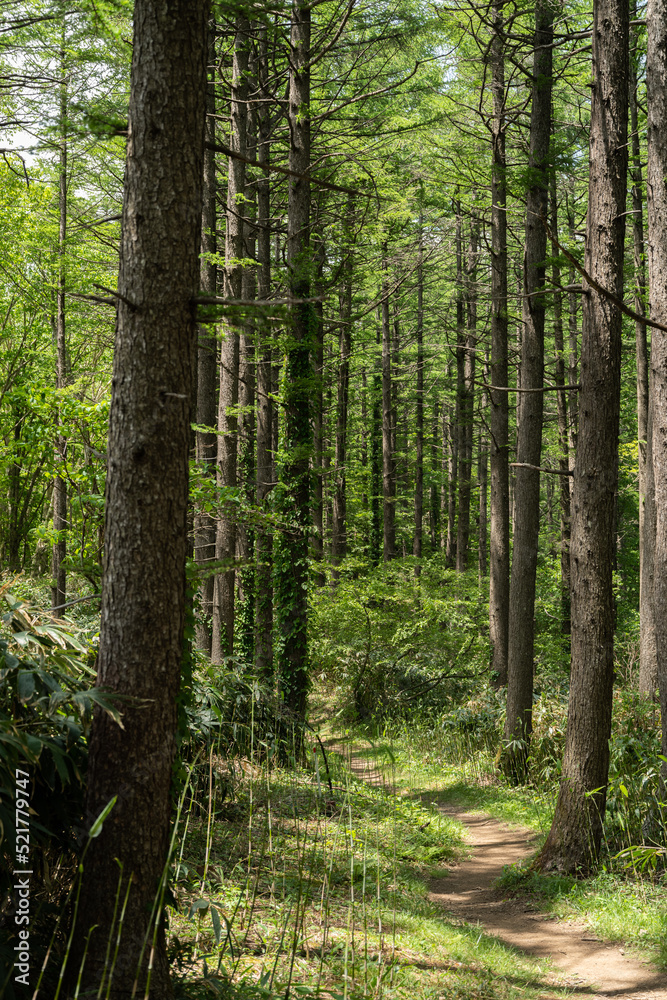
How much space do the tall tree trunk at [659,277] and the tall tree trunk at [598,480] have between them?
186mm

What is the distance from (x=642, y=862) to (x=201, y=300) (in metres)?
5.09

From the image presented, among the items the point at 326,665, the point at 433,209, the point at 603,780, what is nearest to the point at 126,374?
the point at 603,780

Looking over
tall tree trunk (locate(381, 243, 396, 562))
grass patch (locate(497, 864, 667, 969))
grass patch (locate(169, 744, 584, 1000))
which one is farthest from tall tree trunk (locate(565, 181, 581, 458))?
grass patch (locate(169, 744, 584, 1000))

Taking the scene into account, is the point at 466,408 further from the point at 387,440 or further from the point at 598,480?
the point at 598,480

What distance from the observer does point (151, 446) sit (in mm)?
2797

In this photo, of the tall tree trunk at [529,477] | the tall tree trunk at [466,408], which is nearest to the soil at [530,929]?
the tall tree trunk at [529,477]

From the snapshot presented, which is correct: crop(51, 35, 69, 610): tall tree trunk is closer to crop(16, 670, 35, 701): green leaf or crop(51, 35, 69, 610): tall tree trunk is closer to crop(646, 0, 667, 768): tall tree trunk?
crop(646, 0, 667, 768): tall tree trunk

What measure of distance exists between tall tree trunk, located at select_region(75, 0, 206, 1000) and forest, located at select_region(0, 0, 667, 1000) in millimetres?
11

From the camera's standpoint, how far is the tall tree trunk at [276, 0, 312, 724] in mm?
9031

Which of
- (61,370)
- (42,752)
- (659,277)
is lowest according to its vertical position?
(42,752)

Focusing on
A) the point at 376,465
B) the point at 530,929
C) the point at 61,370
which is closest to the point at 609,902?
the point at 530,929

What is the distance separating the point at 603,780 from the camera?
572 centimetres

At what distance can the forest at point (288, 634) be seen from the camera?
9.06 feet

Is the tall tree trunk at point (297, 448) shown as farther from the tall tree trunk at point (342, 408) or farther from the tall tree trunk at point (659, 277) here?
the tall tree trunk at point (342, 408)
